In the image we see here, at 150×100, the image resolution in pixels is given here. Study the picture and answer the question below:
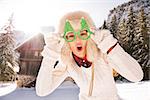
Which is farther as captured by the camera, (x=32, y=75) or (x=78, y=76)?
(x=32, y=75)

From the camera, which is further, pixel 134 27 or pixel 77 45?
pixel 134 27

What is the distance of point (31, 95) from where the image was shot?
152 cm

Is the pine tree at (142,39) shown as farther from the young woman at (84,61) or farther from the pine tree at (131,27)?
the young woman at (84,61)

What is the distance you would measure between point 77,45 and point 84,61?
0.08 meters

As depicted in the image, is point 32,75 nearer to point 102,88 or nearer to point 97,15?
point 97,15

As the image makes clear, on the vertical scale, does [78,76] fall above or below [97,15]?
below

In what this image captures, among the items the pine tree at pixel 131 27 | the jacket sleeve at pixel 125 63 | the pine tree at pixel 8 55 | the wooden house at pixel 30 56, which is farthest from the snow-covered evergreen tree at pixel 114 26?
the jacket sleeve at pixel 125 63

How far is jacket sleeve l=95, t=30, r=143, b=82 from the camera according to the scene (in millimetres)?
853

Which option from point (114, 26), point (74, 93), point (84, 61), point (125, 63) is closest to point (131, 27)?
point (114, 26)

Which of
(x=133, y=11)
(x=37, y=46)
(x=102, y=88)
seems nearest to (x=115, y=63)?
(x=102, y=88)

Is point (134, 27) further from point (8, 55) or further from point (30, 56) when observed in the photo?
point (8, 55)

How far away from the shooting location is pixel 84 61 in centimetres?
103

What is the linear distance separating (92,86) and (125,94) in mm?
561


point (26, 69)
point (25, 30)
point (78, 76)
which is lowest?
point (26, 69)
